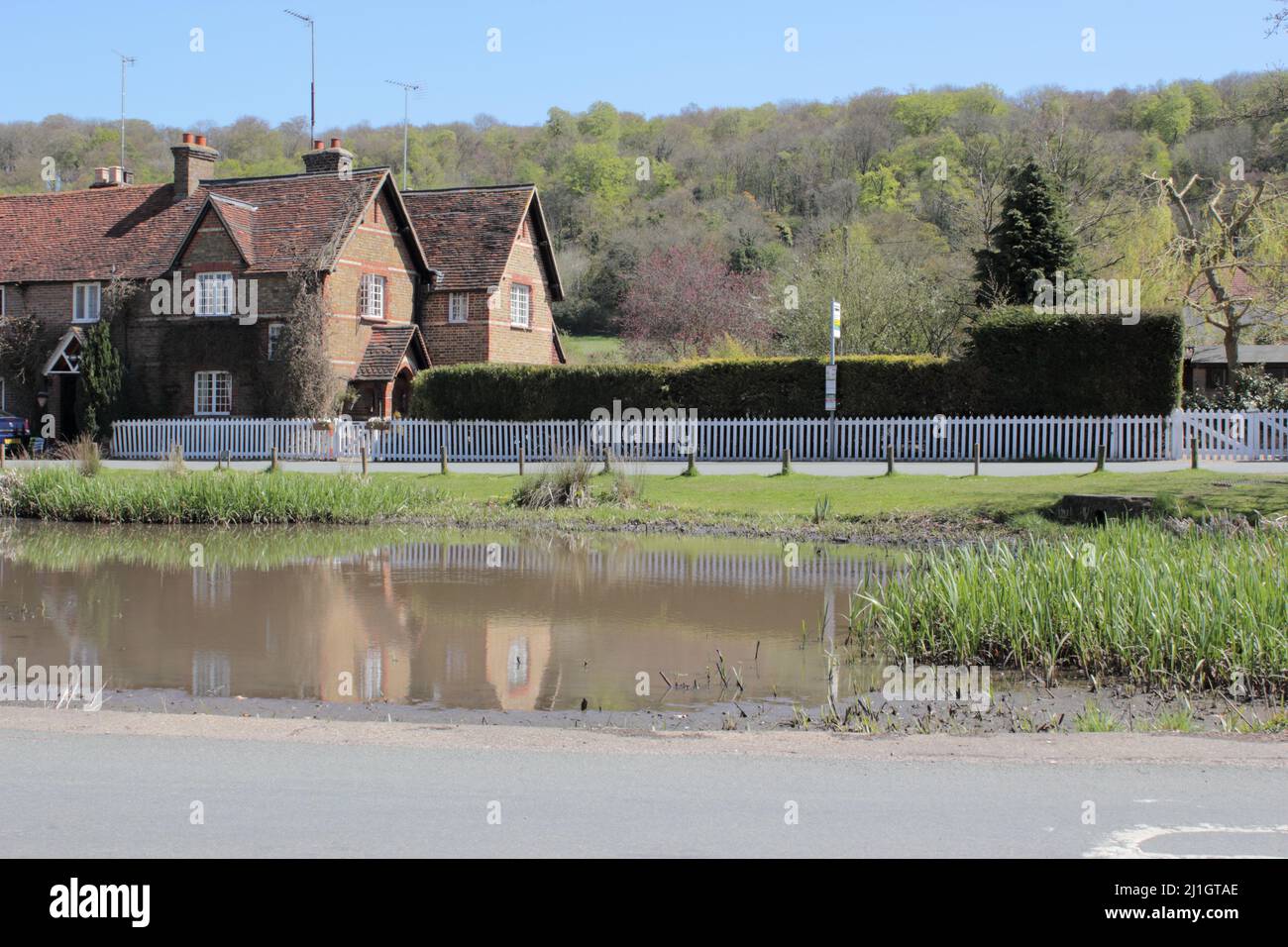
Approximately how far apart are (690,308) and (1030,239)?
25.4 meters

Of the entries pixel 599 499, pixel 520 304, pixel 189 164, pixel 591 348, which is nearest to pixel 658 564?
pixel 599 499

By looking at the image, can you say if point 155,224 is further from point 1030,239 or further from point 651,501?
point 1030,239

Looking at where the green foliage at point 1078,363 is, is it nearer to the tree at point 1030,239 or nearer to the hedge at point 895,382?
the hedge at point 895,382

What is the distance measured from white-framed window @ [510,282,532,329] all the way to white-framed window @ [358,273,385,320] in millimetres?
5090

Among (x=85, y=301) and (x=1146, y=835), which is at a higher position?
(x=85, y=301)

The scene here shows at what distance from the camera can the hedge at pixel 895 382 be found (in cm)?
3166

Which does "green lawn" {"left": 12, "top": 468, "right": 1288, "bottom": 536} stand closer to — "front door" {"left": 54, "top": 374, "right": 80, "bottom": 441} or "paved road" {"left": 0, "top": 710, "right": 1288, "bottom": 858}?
"paved road" {"left": 0, "top": 710, "right": 1288, "bottom": 858}

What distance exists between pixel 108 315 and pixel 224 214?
6.02m

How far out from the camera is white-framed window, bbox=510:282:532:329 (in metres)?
47.2

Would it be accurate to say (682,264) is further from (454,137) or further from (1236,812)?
(1236,812)

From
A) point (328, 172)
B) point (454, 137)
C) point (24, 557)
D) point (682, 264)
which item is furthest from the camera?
point (454, 137)

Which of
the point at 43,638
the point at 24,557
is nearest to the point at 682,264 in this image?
the point at 24,557

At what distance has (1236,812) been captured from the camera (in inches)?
241

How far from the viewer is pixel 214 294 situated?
43.8 metres
